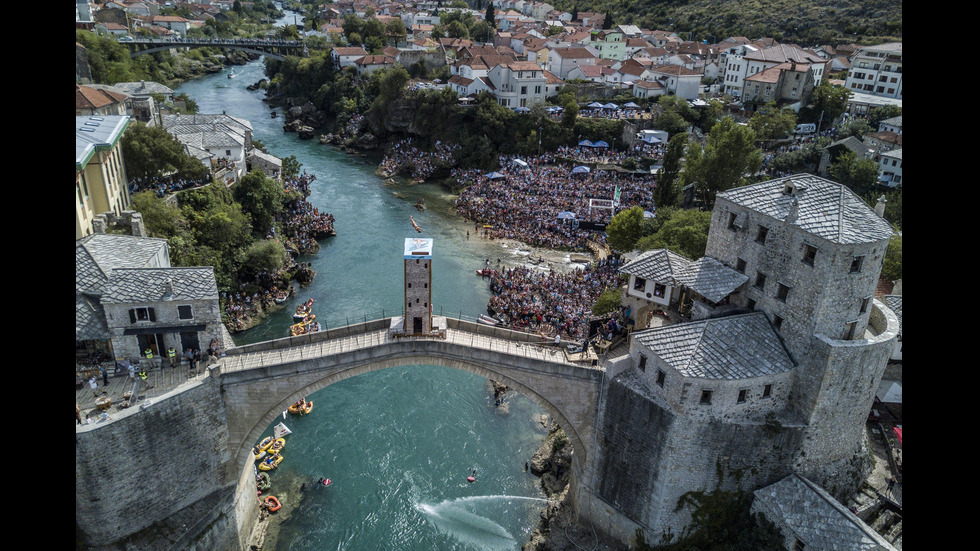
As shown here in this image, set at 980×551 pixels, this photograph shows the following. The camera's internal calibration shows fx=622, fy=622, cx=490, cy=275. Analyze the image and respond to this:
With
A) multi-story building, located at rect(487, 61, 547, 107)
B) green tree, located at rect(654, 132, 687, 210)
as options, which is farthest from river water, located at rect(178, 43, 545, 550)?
multi-story building, located at rect(487, 61, 547, 107)

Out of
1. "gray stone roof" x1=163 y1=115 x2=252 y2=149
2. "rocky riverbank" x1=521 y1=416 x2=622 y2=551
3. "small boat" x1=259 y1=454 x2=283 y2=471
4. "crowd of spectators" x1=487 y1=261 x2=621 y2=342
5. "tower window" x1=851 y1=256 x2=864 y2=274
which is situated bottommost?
"rocky riverbank" x1=521 y1=416 x2=622 y2=551

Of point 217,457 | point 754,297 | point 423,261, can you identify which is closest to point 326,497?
point 217,457

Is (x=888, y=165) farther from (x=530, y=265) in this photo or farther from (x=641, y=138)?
(x=530, y=265)

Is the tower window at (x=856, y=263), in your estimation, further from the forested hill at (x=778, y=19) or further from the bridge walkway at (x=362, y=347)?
the forested hill at (x=778, y=19)

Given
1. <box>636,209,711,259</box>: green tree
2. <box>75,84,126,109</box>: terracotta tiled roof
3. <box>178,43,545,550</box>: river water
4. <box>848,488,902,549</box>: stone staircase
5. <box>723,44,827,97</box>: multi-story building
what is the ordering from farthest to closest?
<box>723,44,827,97</box>: multi-story building, <box>75,84,126,109</box>: terracotta tiled roof, <box>636,209,711,259</box>: green tree, <box>178,43,545,550</box>: river water, <box>848,488,902,549</box>: stone staircase

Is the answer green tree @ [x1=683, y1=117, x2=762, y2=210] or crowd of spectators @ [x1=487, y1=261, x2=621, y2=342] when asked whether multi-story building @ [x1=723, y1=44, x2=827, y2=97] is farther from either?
crowd of spectators @ [x1=487, y1=261, x2=621, y2=342]

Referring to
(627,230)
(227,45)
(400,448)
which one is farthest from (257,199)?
(227,45)

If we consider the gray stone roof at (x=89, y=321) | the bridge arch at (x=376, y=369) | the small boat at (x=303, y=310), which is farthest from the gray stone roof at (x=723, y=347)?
the small boat at (x=303, y=310)
